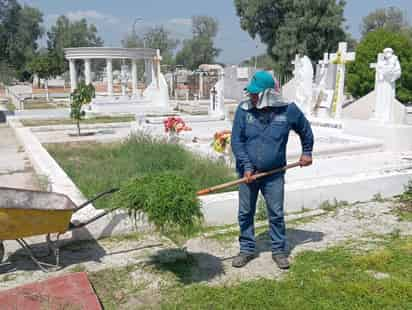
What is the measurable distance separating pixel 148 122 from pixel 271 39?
26257mm

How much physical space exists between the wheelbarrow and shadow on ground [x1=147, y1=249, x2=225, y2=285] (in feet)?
2.51

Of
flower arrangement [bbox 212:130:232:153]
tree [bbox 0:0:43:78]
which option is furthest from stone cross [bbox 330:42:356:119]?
tree [bbox 0:0:43:78]

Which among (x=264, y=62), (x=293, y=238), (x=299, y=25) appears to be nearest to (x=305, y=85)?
(x=293, y=238)

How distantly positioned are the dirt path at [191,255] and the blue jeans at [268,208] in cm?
19

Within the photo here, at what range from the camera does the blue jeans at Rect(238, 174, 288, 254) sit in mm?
3574

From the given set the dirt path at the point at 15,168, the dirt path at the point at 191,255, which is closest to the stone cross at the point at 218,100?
the dirt path at the point at 15,168

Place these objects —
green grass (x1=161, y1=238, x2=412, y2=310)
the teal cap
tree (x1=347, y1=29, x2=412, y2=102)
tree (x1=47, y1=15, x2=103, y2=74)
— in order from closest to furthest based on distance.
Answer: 1. green grass (x1=161, y1=238, x2=412, y2=310)
2. the teal cap
3. tree (x1=347, y1=29, x2=412, y2=102)
4. tree (x1=47, y1=15, x2=103, y2=74)

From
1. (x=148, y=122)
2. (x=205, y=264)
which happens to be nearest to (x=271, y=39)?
(x=148, y=122)

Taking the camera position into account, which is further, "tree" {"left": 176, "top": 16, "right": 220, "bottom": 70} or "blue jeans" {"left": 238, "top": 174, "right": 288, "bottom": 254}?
"tree" {"left": 176, "top": 16, "right": 220, "bottom": 70}

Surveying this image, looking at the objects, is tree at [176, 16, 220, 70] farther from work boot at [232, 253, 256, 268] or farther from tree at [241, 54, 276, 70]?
work boot at [232, 253, 256, 268]

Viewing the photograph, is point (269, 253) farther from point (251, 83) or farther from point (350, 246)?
point (251, 83)

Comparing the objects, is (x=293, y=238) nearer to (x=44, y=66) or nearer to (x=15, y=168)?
(x=15, y=168)

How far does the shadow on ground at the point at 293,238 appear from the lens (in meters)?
4.13

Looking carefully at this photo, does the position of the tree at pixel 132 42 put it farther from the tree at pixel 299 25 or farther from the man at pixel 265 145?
the man at pixel 265 145
